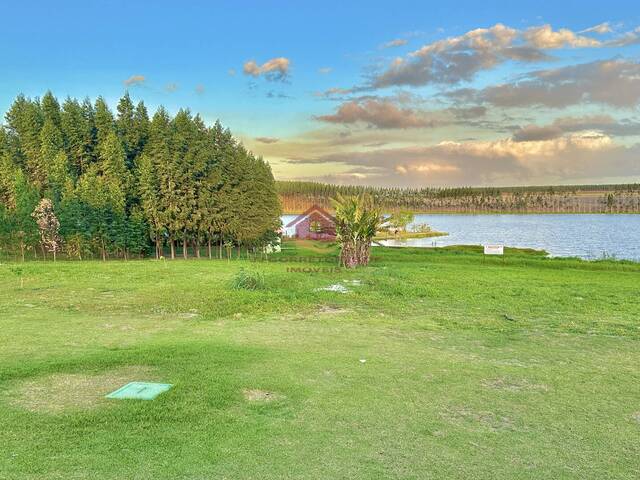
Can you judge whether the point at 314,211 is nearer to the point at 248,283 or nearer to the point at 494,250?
the point at 494,250

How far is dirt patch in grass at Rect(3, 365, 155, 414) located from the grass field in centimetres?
4

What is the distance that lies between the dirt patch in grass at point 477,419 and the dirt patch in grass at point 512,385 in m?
1.07

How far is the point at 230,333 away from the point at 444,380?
4.93 metres

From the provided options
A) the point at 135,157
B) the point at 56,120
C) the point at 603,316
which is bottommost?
the point at 603,316

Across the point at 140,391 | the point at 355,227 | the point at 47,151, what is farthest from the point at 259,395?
the point at 47,151

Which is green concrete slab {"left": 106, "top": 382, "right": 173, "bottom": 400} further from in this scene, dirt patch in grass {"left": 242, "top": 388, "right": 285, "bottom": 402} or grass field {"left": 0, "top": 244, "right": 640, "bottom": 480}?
dirt patch in grass {"left": 242, "top": 388, "right": 285, "bottom": 402}

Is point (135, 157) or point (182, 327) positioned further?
point (135, 157)

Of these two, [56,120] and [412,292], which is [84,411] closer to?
[412,292]

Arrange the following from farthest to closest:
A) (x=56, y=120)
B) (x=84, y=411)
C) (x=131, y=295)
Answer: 1. (x=56, y=120)
2. (x=131, y=295)
3. (x=84, y=411)

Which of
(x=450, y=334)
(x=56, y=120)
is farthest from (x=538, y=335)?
(x=56, y=120)

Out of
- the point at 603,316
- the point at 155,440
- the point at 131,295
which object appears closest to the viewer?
the point at 155,440

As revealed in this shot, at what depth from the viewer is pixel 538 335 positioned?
415 inches

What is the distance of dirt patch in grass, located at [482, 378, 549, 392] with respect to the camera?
271 inches

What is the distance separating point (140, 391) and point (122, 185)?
43557 mm
